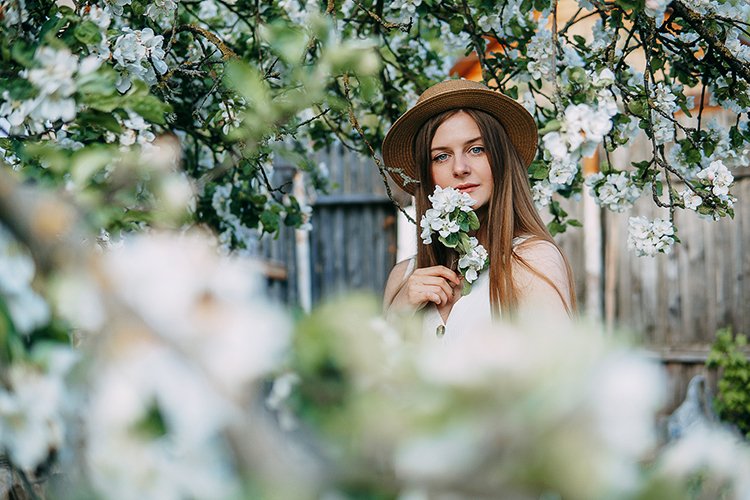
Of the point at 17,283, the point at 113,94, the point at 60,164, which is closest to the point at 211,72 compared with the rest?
the point at 113,94

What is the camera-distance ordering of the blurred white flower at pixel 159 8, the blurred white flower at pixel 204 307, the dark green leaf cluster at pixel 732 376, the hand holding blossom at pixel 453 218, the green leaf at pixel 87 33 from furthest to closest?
the dark green leaf cluster at pixel 732 376
the blurred white flower at pixel 159 8
the hand holding blossom at pixel 453 218
the green leaf at pixel 87 33
the blurred white flower at pixel 204 307

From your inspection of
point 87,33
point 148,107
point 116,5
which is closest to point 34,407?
point 148,107

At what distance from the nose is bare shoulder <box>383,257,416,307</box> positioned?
54cm

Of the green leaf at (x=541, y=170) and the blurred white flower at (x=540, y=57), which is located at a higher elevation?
the blurred white flower at (x=540, y=57)

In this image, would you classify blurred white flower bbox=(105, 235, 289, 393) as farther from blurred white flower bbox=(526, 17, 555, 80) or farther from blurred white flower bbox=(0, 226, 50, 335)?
blurred white flower bbox=(526, 17, 555, 80)

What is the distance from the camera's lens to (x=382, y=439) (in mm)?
548

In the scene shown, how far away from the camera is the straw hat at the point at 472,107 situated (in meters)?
2.50

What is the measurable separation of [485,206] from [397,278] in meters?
0.59

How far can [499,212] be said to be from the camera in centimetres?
245

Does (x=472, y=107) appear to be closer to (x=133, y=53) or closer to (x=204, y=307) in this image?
(x=133, y=53)

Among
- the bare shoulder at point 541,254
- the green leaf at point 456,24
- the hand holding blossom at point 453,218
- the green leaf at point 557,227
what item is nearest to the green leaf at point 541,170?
the hand holding blossom at point 453,218

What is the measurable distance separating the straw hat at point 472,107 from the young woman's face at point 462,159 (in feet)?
0.19

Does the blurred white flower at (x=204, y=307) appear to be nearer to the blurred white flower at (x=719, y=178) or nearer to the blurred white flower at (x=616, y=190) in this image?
the blurred white flower at (x=719, y=178)

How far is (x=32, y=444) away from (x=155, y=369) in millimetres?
222
